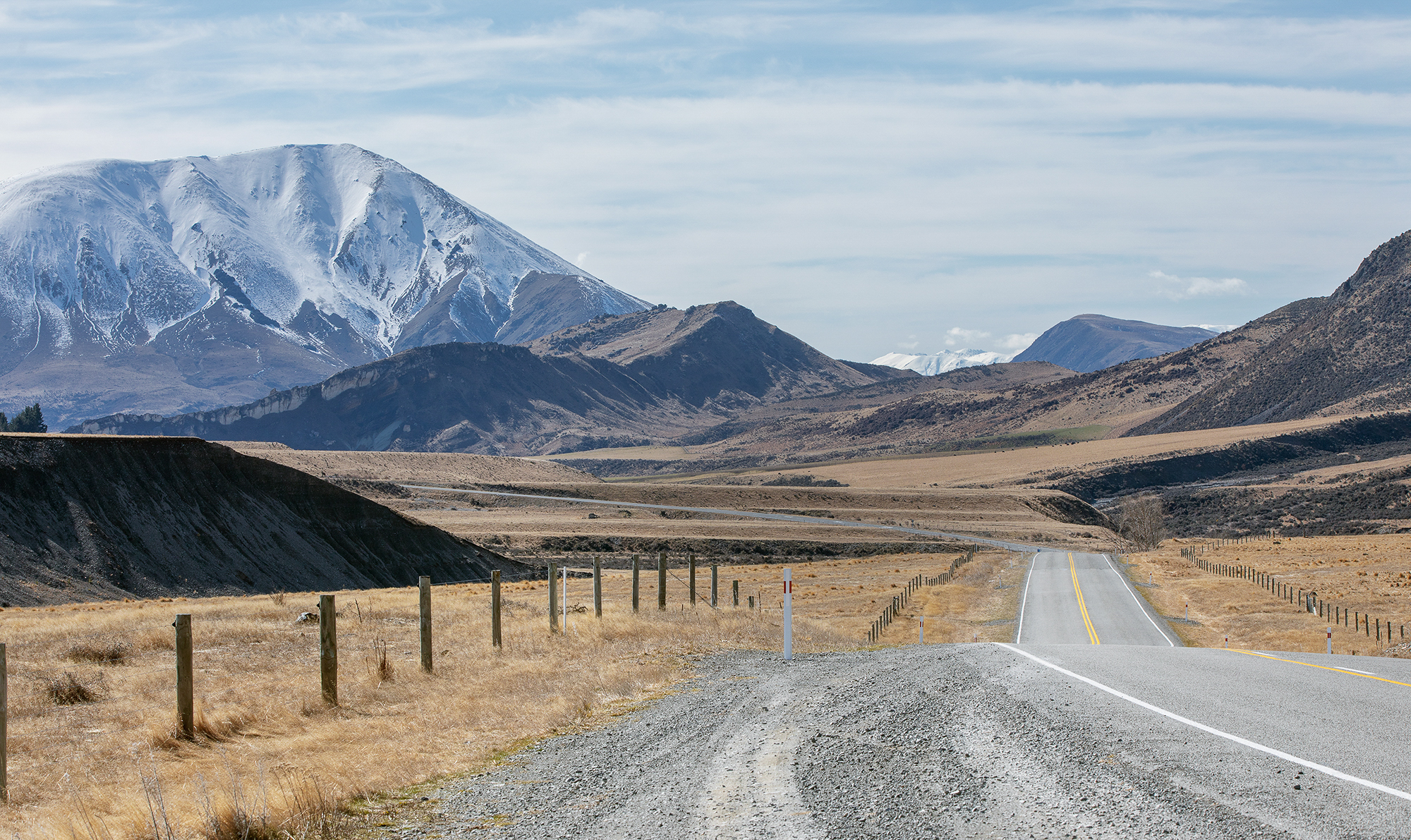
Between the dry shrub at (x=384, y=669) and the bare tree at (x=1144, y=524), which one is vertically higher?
the dry shrub at (x=384, y=669)

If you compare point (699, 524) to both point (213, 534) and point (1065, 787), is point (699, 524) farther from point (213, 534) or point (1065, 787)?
point (1065, 787)

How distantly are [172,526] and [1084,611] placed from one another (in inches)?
1435

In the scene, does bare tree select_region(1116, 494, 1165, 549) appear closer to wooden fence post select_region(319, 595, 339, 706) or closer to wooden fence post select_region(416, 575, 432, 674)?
wooden fence post select_region(416, 575, 432, 674)

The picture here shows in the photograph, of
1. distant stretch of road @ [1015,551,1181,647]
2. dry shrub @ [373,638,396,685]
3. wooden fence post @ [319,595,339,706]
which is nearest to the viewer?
wooden fence post @ [319,595,339,706]

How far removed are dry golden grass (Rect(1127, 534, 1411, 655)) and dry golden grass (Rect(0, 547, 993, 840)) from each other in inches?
720

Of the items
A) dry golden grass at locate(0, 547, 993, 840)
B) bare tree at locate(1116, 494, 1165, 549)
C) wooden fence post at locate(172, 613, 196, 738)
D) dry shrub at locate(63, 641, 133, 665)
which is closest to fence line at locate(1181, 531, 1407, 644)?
dry golden grass at locate(0, 547, 993, 840)

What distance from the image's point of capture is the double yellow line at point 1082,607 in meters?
34.4

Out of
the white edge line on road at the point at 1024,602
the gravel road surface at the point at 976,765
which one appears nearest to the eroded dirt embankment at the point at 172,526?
the white edge line on road at the point at 1024,602

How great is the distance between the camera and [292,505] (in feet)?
171

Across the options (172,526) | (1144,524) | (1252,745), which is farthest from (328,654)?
(1144,524)

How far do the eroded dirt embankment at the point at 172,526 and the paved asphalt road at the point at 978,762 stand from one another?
31.2m

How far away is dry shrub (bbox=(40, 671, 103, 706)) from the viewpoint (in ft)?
44.7

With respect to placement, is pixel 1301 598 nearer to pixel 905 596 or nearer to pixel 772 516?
pixel 905 596

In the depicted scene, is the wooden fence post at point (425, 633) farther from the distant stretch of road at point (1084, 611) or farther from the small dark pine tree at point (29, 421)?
the small dark pine tree at point (29, 421)
